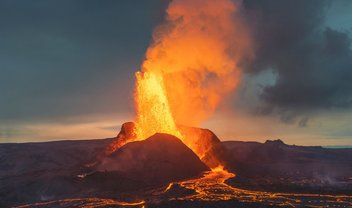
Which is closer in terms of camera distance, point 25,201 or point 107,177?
point 25,201

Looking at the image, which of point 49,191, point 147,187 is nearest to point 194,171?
point 147,187

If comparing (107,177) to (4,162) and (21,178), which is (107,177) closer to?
(21,178)

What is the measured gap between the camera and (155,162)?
81375mm

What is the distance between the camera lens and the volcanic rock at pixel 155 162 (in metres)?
78.5

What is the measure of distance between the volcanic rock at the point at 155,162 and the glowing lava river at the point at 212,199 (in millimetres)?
8646

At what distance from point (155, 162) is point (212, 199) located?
24.6 metres

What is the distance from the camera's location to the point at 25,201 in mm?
67438

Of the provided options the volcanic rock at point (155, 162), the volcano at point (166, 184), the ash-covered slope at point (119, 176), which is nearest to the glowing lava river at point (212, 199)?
the volcano at point (166, 184)

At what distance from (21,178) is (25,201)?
15235 mm

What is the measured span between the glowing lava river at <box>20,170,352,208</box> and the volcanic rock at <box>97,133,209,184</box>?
8.65 metres

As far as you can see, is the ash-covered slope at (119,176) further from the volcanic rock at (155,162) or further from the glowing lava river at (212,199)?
the glowing lava river at (212,199)

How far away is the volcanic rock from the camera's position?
7850cm

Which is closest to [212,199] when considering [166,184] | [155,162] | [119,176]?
[166,184]

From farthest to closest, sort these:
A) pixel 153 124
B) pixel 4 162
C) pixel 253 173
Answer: pixel 4 162 < pixel 153 124 < pixel 253 173
